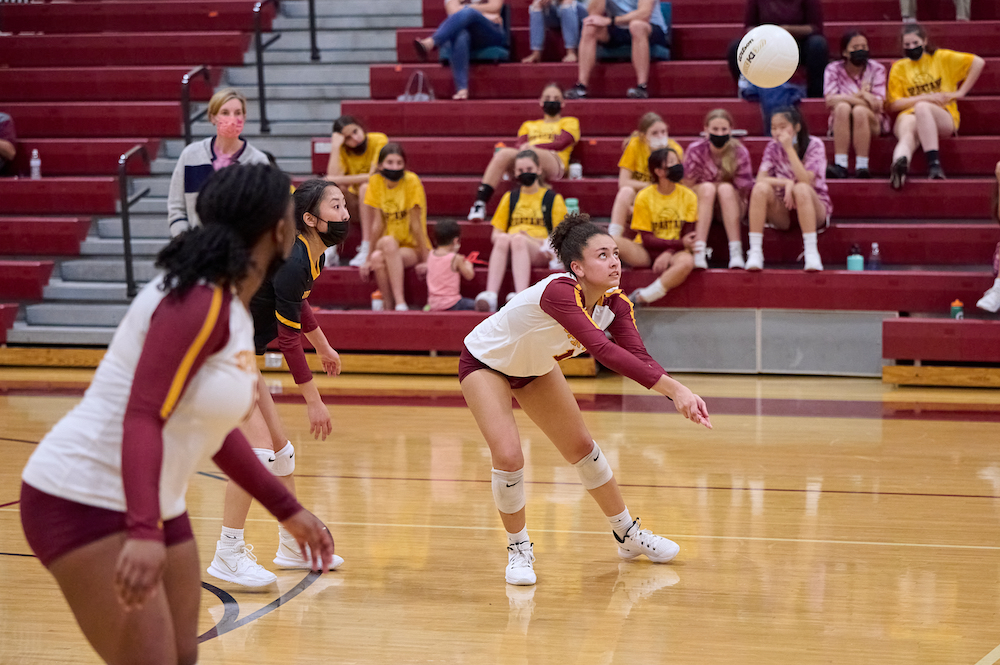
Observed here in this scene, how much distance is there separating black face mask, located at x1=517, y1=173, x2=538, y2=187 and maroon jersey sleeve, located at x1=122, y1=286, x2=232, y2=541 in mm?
5904

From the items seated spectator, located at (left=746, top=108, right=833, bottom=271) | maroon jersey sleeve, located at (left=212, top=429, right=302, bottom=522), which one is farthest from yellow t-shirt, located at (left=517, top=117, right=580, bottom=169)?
maroon jersey sleeve, located at (left=212, top=429, right=302, bottom=522)

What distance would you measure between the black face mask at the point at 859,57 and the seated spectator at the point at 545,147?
2177mm

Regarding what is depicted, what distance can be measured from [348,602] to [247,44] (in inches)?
321

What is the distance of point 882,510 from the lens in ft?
13.8

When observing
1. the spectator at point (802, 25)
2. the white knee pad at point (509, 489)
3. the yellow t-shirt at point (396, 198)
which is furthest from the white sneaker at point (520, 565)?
the spectator at point (802, 25)

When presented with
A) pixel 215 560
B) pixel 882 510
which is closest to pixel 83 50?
pixel 215 560

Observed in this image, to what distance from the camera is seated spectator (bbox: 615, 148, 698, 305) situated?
727 cm

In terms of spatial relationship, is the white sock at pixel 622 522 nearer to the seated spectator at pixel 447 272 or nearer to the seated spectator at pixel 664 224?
the seated spectator at pixel 664 224

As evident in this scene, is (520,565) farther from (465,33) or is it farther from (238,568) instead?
(465,33)

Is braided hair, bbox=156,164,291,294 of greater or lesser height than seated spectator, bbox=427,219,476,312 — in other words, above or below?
above

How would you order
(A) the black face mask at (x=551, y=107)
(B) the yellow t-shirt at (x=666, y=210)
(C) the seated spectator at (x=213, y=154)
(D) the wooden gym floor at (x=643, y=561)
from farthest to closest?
1. (A) the black face mask at (x=551, y=107)
2. (B) the yellow t-shirt at (x=666, y=210)
3. (C) the seated spectator at (x=213, y=154)
4. (D) the wooden gym floor at (x=643, y=561)

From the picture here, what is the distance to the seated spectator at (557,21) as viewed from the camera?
9.11 metres

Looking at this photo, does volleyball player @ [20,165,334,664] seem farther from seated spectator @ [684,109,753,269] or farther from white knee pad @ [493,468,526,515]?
seated spectator @ [684,109,753,269]

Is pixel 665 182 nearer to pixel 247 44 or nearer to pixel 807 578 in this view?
pixel 807 578
